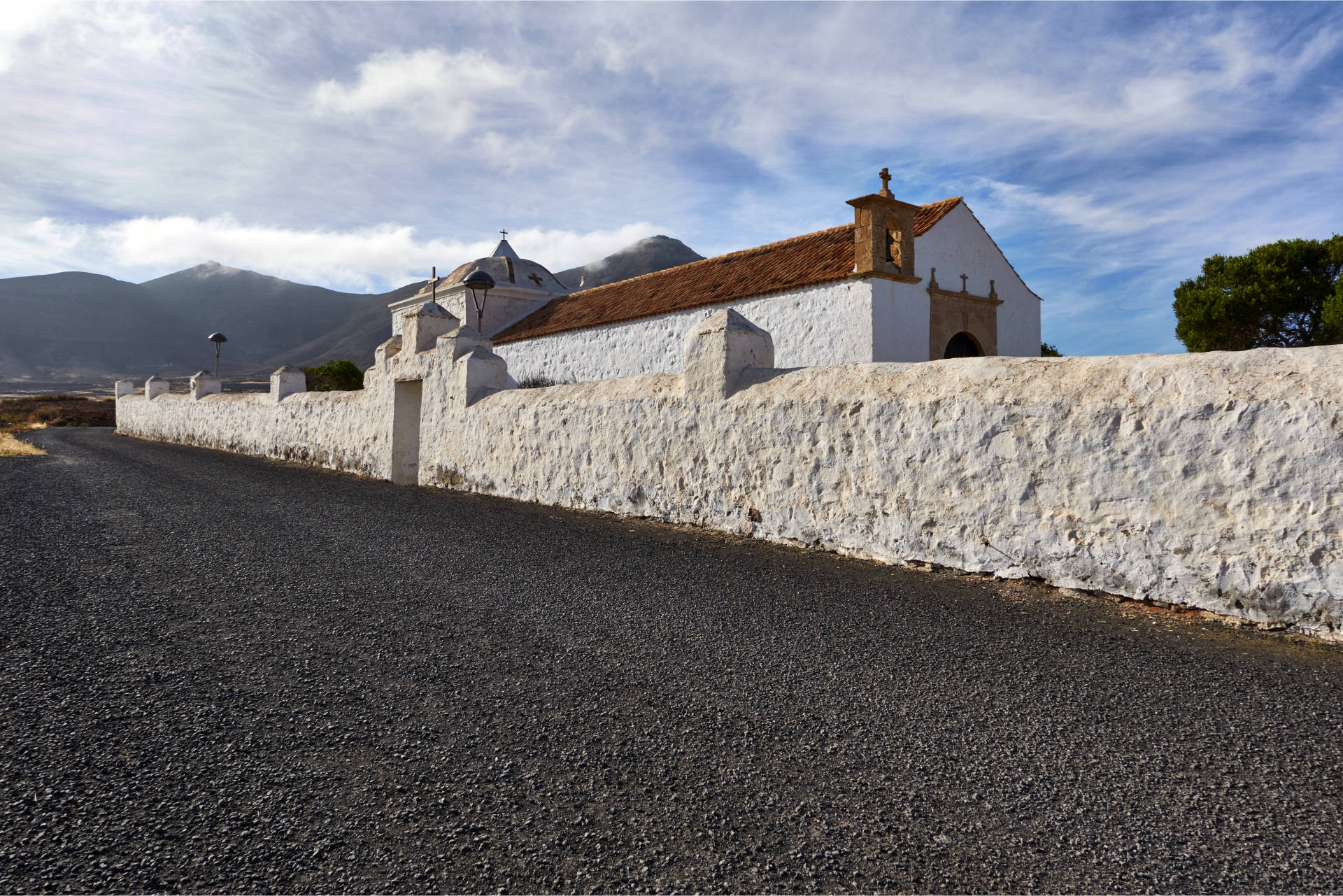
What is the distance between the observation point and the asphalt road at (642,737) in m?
1.84

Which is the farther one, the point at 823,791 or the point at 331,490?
the point at 331,490

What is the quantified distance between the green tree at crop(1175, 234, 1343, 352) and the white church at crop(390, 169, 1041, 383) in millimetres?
13426

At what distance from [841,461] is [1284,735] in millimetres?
3225

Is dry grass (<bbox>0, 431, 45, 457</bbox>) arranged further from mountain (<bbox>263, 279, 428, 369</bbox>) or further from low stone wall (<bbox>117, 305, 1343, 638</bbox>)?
mountain (<bbox>263, 279, 428, 369</bbox>)

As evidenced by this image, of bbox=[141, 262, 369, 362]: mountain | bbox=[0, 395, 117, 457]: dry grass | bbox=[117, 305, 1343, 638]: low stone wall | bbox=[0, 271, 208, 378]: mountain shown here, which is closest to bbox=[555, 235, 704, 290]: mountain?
bbox=[141, 262, 369, 362]: mountain

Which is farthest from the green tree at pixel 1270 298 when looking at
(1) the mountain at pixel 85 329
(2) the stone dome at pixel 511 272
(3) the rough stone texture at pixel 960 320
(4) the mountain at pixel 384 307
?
(1) the mountain at pixel 85 329

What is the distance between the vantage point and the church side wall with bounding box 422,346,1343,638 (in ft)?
12.0

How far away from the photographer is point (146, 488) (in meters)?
8.81

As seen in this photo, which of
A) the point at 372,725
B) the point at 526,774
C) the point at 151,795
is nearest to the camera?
the point at 151,795

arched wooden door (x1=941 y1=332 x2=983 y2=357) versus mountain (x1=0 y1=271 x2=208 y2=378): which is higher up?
mountain (x1=0 y1=271 x2=208 y2=378)

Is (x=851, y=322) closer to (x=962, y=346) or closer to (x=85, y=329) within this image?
(x=962, y=346)

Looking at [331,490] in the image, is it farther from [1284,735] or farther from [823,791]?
[1284,735]

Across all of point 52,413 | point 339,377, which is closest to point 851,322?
point 339,377

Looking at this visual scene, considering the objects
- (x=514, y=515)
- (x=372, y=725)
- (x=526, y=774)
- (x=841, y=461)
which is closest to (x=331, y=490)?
(x=514, y=515)
